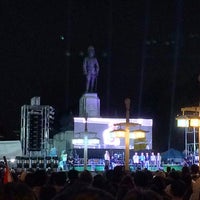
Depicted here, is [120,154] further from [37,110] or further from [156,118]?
[156,118]

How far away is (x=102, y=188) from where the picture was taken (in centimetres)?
723

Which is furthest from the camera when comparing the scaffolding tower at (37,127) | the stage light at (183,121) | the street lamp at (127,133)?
the scaffolding tower at (37,127)

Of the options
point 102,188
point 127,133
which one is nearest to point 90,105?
point 127,133

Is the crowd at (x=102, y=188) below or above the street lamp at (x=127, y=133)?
below

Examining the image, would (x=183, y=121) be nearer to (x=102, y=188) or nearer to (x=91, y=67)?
(x=102, y=188)

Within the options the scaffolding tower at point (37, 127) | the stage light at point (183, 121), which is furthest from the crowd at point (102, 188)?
the scaffolding tower at point (37, 127)

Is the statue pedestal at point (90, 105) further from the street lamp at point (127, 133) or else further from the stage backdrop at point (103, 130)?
the street lamp at point (127, 133)

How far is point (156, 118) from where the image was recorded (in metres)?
48.4

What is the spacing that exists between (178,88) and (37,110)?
17.3 meters

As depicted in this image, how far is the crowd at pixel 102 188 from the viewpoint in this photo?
245cm

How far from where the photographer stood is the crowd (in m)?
2.45

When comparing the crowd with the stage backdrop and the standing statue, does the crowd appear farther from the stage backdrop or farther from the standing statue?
the standing statue

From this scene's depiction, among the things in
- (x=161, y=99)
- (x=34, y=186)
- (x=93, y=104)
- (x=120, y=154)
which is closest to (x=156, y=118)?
(x=161, y=99)

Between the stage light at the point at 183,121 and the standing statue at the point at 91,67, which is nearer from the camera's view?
the stage light at the point at 183,121
